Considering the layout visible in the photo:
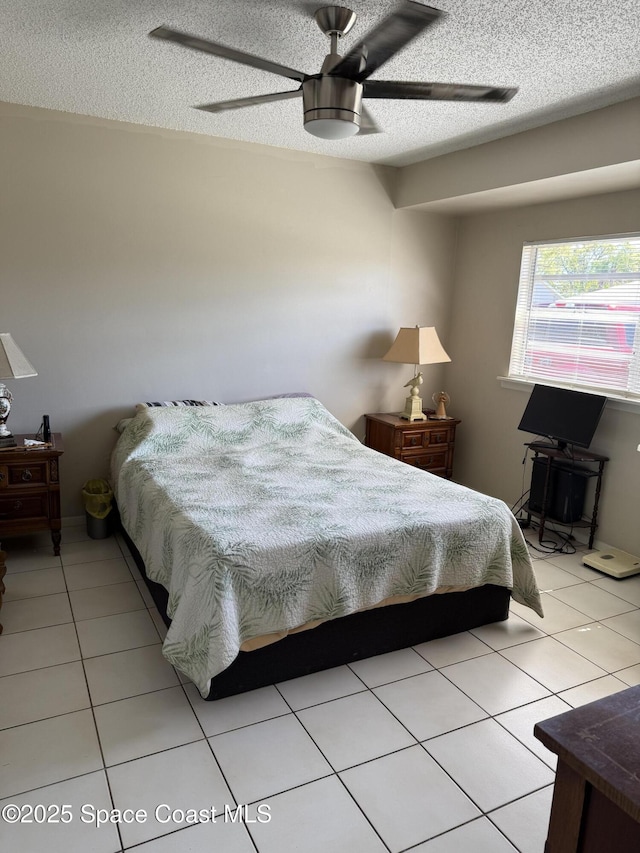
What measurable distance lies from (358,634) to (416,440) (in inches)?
90.4

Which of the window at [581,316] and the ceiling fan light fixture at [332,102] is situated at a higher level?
the ceiling fan light fixture at [332,102]

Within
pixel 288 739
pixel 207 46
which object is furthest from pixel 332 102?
pixel 288 739

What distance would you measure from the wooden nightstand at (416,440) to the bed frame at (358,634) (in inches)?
70.8

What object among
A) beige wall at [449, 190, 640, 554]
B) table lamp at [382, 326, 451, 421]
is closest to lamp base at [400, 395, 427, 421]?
table lamp at [382, 326, 451, 421]

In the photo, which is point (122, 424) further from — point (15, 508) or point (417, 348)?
point (417, 348)

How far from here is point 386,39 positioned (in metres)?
1.79

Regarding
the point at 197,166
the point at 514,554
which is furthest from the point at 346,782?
the point at 197,166

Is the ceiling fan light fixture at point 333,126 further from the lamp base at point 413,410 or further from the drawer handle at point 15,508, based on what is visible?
the lamp base at point 413,410

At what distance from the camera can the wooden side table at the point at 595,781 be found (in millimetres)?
979

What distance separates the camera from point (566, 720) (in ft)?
3.62

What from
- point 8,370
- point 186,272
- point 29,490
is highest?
point 186,272

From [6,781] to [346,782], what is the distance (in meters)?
1.07

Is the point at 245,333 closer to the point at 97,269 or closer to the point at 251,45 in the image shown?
the point at 97,269

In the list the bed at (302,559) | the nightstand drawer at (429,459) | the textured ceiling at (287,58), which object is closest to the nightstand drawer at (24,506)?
the bed at (302,559)
